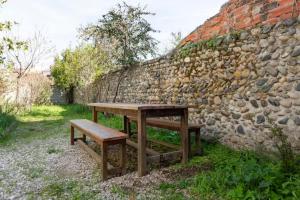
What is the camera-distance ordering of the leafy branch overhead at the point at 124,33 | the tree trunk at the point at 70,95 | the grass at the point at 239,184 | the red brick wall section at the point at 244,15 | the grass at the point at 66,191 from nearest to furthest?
the grass at the point at 239,184 → the grass at the point at 66,191 → the red brick wall section at the point at 244,15 → the leafy branch overhead at the point at 124,33 → the tree trunk at the point at 70,95

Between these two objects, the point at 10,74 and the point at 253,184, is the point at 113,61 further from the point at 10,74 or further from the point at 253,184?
the point at 253,184

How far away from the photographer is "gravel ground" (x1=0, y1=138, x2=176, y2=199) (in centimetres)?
280

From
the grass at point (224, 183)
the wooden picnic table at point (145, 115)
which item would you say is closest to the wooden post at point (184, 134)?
the wooden picnic table at point (145, 115)

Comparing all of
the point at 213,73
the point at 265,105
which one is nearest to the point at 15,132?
the point at 213,73

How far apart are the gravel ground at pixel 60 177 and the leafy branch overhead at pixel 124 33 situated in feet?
16.5

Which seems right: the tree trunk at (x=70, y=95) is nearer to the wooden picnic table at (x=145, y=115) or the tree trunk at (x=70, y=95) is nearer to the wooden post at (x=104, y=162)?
the wooden picnic table at (x=145, y=115)

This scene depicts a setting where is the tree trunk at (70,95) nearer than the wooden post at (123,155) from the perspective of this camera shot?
No

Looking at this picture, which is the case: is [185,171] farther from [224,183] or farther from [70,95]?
[70,95]

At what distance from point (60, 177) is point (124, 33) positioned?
21.7ft

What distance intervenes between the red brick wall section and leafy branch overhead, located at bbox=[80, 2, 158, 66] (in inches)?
160

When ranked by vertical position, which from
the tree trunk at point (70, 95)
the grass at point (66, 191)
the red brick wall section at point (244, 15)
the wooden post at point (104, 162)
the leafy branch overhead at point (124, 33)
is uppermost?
the leafy branch overhead at point (124, 33)

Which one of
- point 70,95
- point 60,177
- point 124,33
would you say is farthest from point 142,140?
point 70,95

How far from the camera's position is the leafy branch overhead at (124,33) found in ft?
29.1

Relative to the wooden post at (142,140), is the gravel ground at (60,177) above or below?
below
